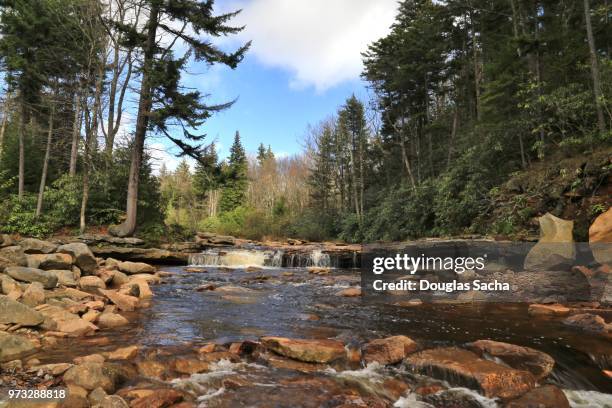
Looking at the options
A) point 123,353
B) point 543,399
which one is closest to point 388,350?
point 543,399

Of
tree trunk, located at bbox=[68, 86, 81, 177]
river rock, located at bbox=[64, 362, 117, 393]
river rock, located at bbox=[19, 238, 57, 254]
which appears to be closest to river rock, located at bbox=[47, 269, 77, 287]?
river rock, located at bbox=[19, 238, 57, 254]

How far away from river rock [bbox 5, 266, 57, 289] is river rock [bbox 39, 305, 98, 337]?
1605 mm

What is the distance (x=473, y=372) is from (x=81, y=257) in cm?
922

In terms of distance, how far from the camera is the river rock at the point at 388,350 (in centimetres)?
465

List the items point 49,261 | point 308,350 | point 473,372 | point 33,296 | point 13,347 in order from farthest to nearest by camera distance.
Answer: point 49,261 → point 33,296 → point 308,350 → point 13,347 → point 473,372

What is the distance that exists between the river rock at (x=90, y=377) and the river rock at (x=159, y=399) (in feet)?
1.44

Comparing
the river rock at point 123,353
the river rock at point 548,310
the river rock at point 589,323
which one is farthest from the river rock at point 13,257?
the river rock at point 589,323

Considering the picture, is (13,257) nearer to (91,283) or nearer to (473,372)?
(91,283)

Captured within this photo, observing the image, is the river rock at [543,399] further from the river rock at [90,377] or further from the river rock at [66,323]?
the river rock at [66,323]

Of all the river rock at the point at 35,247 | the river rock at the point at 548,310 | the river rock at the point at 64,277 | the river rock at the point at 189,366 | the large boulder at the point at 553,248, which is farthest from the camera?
the river rock at the point at 35,247

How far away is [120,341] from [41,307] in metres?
1.79

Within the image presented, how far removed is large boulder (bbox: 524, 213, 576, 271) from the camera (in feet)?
28.3

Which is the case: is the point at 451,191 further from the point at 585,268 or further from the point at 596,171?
the point at 585,268

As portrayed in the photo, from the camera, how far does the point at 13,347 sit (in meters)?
4.29
